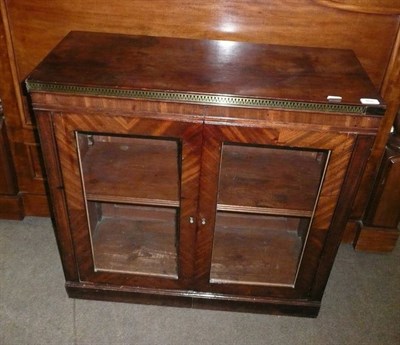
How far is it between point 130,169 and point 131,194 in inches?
5.3

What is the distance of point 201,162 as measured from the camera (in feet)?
4.25

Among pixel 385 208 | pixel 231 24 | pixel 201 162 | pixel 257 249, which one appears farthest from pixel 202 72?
pixel 385 208

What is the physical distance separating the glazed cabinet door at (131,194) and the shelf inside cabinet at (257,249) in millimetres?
182

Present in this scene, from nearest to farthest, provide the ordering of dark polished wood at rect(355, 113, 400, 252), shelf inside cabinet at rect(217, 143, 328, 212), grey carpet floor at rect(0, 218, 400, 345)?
1. shelf inside cabinet at rect(217, 143, 328, 212)
2. grey carpet floor at rect(0, 218, 400, 345)
3. dark polished wood at rect(355, 113, 400, 252)

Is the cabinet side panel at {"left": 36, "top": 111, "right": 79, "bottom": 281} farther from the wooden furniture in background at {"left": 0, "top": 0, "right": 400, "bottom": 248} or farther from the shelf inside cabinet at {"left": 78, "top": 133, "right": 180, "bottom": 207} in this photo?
the wooden furniture in background at {"left": 0, "top": 0, "right": 400, "bottom": 248}

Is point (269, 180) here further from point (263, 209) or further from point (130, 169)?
point (130, 169)

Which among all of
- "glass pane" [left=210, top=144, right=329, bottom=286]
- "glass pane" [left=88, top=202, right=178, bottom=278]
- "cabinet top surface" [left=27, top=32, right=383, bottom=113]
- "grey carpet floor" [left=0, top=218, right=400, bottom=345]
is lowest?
"grey carpet floor" [left=0, top=218, right=400, bottom=345]

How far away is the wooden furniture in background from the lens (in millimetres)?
1506

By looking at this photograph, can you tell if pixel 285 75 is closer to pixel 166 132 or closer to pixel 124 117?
pixel 166 132

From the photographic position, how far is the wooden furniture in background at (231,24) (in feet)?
4.94

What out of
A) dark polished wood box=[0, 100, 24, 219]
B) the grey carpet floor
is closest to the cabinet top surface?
dark polished wood box=[0, 100, 24, 219]

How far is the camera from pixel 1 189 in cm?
199

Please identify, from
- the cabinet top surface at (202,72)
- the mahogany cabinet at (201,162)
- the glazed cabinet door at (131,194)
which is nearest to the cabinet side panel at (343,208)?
the mahogany cabinet at (201,162)

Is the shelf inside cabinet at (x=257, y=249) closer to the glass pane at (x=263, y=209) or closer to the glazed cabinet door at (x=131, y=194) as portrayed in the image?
the glass pane at (x=263, y=209)
